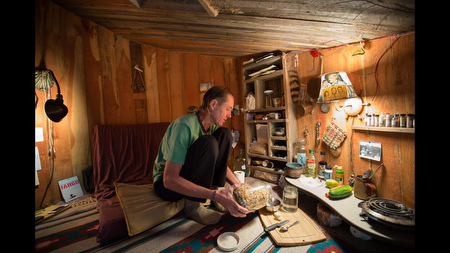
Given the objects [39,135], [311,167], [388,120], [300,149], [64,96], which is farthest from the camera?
[300,149]

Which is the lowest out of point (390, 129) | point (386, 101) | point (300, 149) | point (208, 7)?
point (300, 149)

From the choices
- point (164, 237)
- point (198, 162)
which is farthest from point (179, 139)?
point (164, 237)

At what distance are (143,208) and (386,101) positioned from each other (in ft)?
7.27

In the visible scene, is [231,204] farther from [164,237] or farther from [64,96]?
[64,96]

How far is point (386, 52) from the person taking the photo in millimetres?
1465

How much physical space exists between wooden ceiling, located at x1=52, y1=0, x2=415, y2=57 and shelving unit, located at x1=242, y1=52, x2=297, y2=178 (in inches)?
13.1

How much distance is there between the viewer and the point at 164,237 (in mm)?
1277

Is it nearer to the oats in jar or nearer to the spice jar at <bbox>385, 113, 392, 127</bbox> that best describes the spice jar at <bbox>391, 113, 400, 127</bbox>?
the spice jar at <bbox>385, 113, 392, 127</bbox>

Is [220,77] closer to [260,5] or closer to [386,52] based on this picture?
[260,5]

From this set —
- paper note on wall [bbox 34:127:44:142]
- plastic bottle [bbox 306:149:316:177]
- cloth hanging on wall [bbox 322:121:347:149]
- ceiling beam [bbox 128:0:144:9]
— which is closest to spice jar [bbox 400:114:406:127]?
cloth hanging on wall [bbox 322:121:347:149]

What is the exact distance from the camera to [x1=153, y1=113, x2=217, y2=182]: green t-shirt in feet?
4.04

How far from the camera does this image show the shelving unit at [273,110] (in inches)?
83.0
